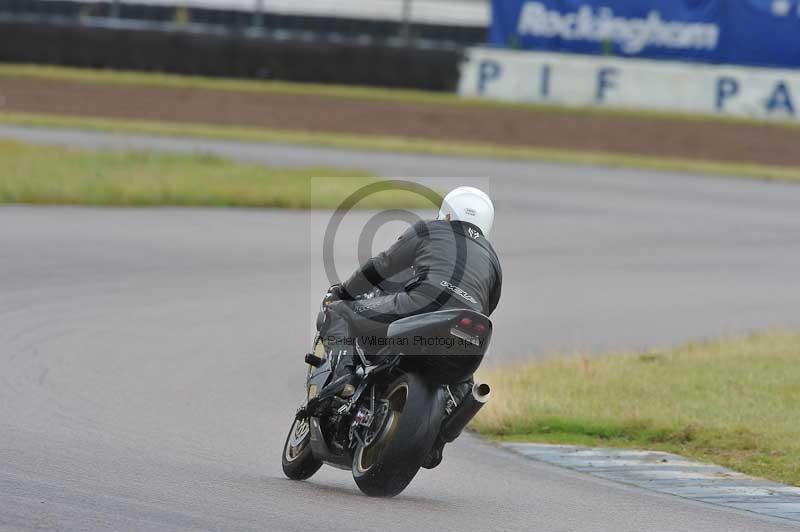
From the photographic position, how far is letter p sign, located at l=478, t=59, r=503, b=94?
108ft

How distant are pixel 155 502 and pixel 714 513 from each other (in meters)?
2.52

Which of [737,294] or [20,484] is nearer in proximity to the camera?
[20,484]

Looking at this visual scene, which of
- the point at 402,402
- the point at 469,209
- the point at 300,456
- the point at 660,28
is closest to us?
the point at 402,402

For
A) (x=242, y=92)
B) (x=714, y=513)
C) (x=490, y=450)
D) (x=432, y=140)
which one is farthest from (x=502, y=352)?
(x=242, y=92)

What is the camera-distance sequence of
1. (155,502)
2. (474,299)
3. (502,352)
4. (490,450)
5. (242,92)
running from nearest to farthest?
(155,502) < (474,299) < (490,450) < (502,352) < (242,92)

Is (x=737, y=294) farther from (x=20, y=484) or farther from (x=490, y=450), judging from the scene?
(x=20, y=484)

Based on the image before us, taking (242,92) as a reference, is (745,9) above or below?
above

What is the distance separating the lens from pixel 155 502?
5941 millimetres

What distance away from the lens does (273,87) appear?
3388 centimetres

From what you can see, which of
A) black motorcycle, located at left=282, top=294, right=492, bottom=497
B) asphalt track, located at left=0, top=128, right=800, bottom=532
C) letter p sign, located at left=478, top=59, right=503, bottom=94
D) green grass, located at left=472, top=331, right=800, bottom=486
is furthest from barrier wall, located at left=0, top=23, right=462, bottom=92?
black motorcycle, located at left=282, top=294, right=492, bottom=497

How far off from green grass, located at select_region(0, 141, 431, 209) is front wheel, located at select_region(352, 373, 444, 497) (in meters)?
12.9

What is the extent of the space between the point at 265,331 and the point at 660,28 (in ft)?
70.6

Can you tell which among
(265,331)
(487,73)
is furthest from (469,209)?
(487,73)

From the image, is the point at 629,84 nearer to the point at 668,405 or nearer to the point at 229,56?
the point at 229,56
